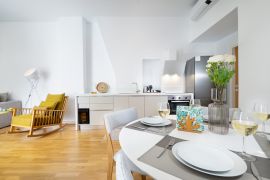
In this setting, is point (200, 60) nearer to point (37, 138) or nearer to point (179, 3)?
point (179, 3)

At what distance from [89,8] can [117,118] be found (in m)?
2.96

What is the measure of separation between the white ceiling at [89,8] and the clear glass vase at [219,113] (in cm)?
276

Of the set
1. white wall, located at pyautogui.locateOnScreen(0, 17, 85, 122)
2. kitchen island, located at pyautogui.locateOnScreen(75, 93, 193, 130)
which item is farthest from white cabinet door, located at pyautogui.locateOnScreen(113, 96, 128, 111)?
white wall, located at pyautogui.locateOnScreen(0, 17, 85, 122)

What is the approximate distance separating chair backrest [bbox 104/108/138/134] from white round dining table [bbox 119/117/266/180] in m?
0.26

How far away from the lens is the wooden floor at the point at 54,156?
163 cm

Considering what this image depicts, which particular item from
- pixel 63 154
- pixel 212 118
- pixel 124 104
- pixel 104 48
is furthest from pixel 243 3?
pixel 63 154

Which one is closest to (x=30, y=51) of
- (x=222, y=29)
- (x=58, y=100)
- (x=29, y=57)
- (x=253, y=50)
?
(x=29, y=57)

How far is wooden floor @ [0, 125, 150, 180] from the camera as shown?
1.63 metres

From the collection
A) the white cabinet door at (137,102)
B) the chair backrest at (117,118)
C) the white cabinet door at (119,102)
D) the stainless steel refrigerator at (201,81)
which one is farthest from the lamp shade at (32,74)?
the stainless steel refrigerator at (201,81)

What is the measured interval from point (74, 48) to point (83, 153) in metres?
2.63

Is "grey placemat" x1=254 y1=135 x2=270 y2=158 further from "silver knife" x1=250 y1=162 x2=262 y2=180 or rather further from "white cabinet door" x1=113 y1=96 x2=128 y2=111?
"white cabinet door" x1=113 y1=96 x2=128 y2=111

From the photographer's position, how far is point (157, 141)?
745mm

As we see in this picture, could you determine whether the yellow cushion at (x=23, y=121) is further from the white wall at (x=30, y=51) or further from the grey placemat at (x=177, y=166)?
the grey placemat at (x=177, y=166)

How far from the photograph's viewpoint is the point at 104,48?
3789 mm
